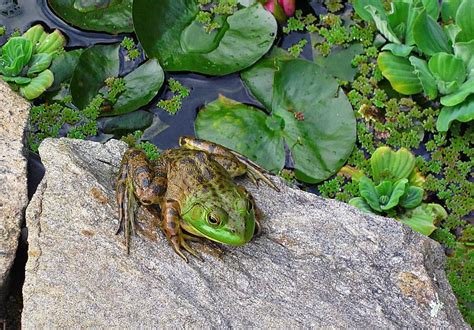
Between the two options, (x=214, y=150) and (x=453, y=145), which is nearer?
(x=214, y=150)

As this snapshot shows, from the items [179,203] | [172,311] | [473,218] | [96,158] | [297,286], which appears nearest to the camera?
[172,311]

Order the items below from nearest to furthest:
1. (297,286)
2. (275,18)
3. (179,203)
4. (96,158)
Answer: (297,286)
(179,203)
(96,158)
(275,18)

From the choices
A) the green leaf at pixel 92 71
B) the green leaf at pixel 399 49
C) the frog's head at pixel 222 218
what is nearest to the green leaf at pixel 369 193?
the green leaf at pixel 399 49

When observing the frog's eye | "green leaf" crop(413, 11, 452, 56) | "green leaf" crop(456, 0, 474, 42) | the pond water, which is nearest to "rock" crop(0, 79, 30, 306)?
the frog's eye

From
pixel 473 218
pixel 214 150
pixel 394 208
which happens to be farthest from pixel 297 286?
pixel 473 218

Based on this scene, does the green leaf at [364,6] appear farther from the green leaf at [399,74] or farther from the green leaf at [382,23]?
the green leaf at [399,74]

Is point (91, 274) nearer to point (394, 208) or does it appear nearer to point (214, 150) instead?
point (214, 150)

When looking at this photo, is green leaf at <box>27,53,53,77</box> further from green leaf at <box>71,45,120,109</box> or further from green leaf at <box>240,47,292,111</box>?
green leaf at <box>240,47,292,111</box>
